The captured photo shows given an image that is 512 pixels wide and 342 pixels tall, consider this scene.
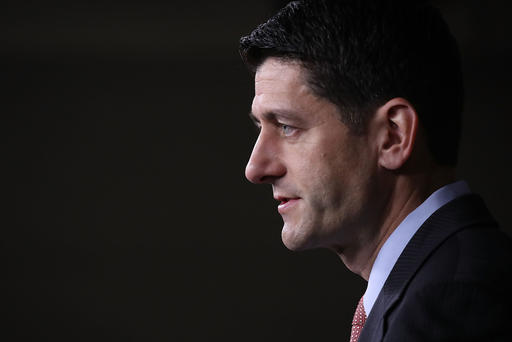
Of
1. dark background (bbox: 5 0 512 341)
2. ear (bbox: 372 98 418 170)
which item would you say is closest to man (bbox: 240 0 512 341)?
ear (bbox: 372 98 418 170)

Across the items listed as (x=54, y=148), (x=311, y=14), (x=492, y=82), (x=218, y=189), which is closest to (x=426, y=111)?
(x=311, y=14)

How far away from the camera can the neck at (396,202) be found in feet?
3.76

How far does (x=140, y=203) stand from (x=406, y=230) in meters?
3.72

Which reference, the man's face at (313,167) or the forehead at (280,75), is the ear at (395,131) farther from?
the forehead at (280,75)

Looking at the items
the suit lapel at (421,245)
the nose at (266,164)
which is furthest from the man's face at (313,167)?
the suit lapel at (421,245)

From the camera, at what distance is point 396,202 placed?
3.77 feet

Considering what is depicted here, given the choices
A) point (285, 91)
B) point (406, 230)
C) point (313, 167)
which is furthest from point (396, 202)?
point (285, 91)

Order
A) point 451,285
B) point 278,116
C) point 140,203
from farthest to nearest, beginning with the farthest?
point 140,203 < point 278,116 < point 451,285

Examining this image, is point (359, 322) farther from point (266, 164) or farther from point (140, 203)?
point (140, 203)

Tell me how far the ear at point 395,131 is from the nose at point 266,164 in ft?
0.59

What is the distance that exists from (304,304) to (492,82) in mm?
2276

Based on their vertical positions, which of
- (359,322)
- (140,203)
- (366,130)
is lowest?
(359,322)

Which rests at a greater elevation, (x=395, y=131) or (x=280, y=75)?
(x=280, y=75)

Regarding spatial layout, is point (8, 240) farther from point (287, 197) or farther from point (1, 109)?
point (287, 197)
